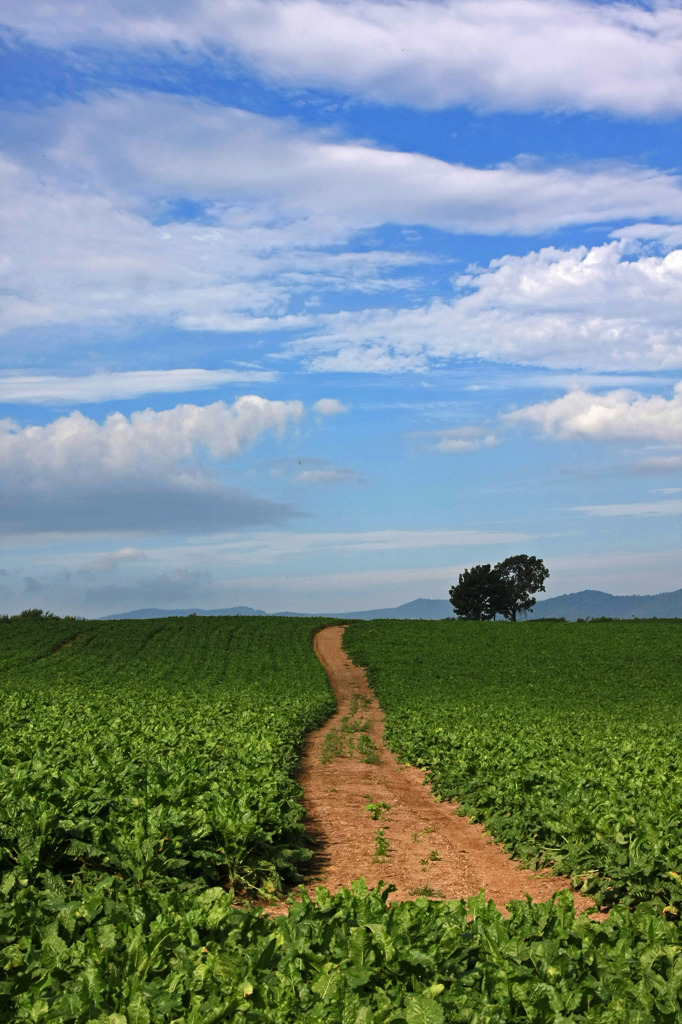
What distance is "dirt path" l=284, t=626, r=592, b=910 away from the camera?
418 inches

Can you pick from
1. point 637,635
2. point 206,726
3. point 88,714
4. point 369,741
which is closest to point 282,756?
point 206,726

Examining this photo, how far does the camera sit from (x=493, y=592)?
128 metres

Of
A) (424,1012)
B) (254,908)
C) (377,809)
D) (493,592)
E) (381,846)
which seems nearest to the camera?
(424,1012)

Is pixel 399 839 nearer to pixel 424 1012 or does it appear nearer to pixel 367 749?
pixel 424 1012

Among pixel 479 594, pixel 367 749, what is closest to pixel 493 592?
pixel 479 594

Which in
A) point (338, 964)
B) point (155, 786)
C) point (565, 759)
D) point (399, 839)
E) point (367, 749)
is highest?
point (155, 786)

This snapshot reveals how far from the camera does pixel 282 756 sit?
58.0 ft

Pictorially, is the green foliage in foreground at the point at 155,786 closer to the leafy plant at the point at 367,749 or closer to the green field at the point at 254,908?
the green field at the point at 254,908

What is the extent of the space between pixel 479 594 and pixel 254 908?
124 m

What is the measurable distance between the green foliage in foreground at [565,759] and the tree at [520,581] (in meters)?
78.1

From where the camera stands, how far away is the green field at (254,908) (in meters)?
5.69

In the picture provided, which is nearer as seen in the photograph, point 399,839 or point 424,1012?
point 424,1012

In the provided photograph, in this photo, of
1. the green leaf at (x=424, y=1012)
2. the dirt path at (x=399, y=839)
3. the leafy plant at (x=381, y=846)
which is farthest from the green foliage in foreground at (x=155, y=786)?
the green leaf at (x=424, y=1012)

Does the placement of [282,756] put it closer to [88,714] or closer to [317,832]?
[317,832]
